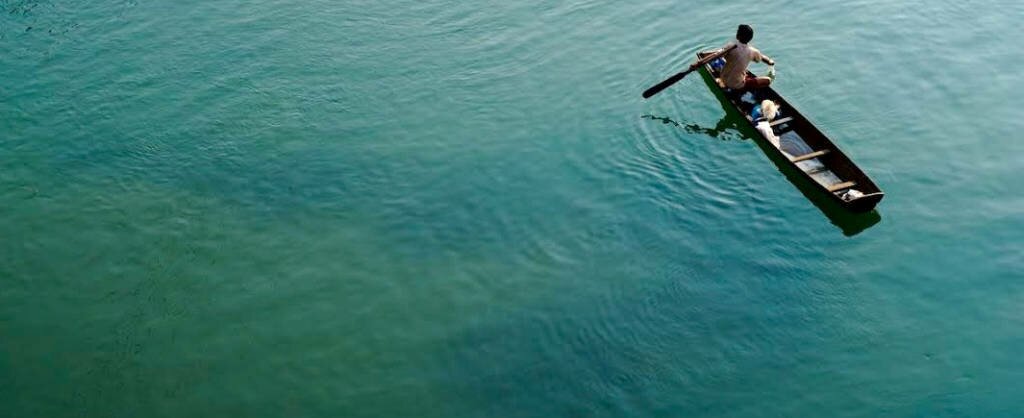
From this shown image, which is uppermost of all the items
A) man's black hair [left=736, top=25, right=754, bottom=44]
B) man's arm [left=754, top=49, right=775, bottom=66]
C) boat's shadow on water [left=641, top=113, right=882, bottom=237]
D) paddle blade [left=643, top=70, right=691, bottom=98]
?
man's black hair [left=736, top=25, right=754, bottom=44]

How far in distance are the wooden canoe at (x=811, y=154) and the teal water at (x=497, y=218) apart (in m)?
0.41

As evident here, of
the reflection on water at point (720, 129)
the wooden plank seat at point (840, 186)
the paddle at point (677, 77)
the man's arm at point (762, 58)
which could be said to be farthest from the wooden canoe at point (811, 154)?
the paddle at point (677, 77)

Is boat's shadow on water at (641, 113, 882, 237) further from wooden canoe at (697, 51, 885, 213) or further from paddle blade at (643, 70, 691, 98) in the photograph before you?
paddle blade at (643, 70, 691, 98)

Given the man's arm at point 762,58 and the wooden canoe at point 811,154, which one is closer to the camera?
the wooden canoe at point 811,154

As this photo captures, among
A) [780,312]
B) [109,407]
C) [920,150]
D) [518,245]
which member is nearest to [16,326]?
[109,407]

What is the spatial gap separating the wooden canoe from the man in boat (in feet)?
0.51

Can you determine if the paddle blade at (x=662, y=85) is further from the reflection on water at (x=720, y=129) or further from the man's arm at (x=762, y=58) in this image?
the man's arm at (x=762, y=58)

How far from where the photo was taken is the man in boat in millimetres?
14258

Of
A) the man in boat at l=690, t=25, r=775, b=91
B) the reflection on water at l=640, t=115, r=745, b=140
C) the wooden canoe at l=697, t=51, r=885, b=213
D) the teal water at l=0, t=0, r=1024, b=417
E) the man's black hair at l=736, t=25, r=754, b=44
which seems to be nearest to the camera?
the teal water at l=0, t=0, r=1024, b=417

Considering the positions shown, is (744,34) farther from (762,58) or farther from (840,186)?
(840,186)

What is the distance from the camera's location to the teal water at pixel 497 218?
35.1 ft

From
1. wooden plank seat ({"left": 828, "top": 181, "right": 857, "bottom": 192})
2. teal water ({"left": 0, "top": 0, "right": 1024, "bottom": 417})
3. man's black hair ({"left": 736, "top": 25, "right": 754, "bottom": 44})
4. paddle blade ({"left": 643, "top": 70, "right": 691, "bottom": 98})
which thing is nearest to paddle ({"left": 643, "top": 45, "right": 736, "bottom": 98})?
paddle blade ({"left": 643, "top": 70, "right": 691, "bottom": 98})

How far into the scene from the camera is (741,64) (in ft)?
47.4

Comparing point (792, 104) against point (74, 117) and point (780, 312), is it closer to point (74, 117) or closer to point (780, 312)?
point (780, 312)
